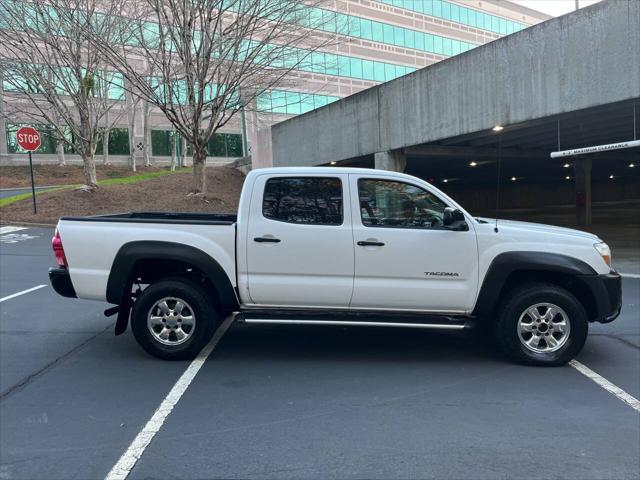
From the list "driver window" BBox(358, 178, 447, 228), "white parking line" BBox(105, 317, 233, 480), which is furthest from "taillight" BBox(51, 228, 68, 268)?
"driver window" BBox(358, 178, 447, 228)

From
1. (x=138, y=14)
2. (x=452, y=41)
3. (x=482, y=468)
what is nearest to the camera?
(x=482, y=468)

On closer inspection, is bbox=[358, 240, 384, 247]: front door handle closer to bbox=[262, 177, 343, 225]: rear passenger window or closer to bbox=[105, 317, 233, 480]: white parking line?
bbox=[262, 177, 343, 225]: rear passenger window

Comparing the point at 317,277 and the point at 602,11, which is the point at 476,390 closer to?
the point at 317,277

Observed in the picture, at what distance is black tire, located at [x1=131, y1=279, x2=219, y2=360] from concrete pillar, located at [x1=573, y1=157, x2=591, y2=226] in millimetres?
23160

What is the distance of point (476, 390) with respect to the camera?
4.71 meters

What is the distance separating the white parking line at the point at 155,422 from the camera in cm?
335

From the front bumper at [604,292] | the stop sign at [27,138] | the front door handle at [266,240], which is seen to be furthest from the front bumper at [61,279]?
the stop sign at [27,138]

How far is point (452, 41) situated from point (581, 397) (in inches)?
2120

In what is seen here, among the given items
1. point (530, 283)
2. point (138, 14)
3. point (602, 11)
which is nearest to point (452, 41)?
point (138, 14)

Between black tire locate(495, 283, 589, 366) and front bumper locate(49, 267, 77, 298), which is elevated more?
front bumper locate(49, 267, 77, 298)

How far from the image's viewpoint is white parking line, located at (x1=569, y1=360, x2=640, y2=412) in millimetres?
4523

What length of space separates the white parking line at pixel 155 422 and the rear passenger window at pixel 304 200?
1.71 meters

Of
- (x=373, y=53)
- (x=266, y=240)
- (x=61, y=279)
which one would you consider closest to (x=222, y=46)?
(x=61, y=279)

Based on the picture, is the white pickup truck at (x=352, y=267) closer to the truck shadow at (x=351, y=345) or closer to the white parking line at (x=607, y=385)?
the white parking line at (x=607, y=385)
